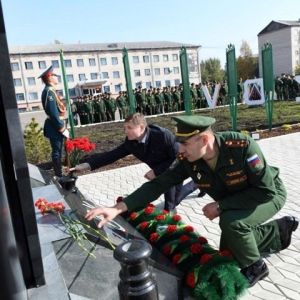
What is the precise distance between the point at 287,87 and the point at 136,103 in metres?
10.2

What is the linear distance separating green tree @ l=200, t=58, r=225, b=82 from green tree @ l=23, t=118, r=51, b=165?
75733 mm

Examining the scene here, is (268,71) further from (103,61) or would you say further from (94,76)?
(103,61)

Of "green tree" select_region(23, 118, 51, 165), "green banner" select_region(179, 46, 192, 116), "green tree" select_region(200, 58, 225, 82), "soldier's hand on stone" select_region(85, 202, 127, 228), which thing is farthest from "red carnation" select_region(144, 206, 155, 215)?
"green tree" select_region(200, 58, 225, 82)

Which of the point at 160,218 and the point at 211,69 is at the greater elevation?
the point at 211,69

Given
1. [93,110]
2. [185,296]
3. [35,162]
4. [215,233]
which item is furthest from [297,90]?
[185,296]

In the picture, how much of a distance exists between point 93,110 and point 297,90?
43.2 feet

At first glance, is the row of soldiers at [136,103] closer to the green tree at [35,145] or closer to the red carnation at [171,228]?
the green tree at [35,145]

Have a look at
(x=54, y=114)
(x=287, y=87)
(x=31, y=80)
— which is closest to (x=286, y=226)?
(x=54, y=114)

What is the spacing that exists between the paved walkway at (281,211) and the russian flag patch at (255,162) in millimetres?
935

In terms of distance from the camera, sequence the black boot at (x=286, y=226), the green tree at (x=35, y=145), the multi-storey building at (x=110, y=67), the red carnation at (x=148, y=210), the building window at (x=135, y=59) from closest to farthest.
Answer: the black boot at (x=286, y=226) → the red carnation at (x=148, y=210) → the green tree at (x=35, y=145) → the multi-storey building at (x=110, y=67) → the building window at (x=135, y=59)

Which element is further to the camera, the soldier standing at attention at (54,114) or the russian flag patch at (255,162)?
the soldier standing at attention at (54,114)

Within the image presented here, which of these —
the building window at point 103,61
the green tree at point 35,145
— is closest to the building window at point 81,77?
the building window at point 103,61

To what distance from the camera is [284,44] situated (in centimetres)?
6456

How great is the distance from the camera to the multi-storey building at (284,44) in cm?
6069
